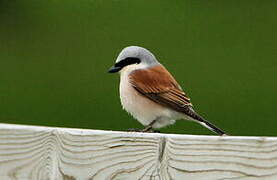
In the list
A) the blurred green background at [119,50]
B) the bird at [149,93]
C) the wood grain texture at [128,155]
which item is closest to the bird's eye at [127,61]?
the bird at [149,93]

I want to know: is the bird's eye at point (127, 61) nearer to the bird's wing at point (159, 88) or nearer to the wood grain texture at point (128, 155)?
the bird's wing at point (159, 88)

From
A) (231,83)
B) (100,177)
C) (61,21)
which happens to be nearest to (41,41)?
(61,21)

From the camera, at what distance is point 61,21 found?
7.72 m

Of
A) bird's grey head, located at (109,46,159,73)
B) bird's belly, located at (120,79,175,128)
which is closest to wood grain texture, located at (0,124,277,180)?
bird's belly, located at (120,79,175,128)

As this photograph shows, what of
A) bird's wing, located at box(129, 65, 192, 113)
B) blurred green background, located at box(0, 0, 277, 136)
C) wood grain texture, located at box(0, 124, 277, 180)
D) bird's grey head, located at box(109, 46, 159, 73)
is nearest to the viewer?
wood grain texture, located at box(0, 124, 277, 180)

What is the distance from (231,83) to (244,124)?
1.97 ft

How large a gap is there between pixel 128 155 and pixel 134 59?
2.39m

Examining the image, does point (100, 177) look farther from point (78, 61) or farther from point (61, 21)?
→ point (61, 21)

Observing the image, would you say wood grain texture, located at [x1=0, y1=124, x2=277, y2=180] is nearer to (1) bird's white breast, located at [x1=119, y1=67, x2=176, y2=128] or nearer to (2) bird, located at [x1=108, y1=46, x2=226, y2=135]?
(2) bird, located at [x1=108, y1=46, x2=226, y2=135]

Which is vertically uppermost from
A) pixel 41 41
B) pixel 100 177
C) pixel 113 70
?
pixel 41 41

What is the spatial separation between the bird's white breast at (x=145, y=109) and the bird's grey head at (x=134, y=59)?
0.13 metres

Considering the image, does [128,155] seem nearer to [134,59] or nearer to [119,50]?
[134,59]

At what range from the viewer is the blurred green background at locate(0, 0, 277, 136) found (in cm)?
631

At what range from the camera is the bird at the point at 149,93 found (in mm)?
4766
